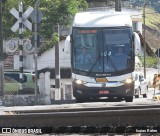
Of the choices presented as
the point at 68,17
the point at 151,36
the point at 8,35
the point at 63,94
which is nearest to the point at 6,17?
the point at 8,35

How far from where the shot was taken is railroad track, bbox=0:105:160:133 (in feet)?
38.3

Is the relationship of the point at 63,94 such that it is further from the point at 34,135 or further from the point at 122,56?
the point at 34,135

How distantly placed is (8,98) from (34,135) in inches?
557

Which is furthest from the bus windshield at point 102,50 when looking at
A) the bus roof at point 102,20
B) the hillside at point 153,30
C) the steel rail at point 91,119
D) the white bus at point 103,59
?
the hillside at point 153,30

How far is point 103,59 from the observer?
21.6 m

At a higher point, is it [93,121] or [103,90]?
[93,121]

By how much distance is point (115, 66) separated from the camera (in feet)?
70.7

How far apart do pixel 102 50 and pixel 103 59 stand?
363 millimetres

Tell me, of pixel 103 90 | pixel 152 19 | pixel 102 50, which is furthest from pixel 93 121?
pixel 152 19

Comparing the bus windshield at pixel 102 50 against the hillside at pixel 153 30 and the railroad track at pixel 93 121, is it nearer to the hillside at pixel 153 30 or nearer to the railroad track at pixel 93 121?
the railroad track at pixel 93 121

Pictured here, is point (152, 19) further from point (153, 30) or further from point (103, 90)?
point (103, 90)

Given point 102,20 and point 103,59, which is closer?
point 103,59

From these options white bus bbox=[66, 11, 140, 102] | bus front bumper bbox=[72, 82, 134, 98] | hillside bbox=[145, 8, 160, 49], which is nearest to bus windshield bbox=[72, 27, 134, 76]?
white bus bbox=[66, 11, 140, 102]

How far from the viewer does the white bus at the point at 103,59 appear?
21.5 meters
